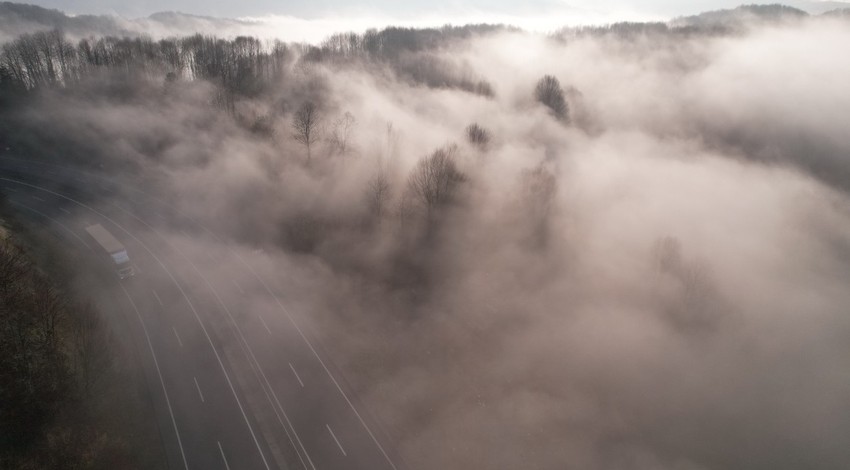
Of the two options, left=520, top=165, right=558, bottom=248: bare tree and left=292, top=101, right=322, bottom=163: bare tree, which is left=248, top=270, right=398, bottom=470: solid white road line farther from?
left=520, top=165, right=558, bottom=248: bare tree

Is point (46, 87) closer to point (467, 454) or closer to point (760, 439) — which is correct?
point (467, 454)

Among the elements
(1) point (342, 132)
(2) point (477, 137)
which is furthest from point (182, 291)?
(2) point (477, 137)

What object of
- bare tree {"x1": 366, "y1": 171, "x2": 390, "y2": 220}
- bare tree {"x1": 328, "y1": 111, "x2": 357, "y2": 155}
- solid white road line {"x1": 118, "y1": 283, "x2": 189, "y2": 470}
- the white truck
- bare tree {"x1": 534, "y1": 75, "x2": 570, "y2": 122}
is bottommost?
solid white road line {"x1": 118, "y1": 283, "x2": 189, "y2": 470}

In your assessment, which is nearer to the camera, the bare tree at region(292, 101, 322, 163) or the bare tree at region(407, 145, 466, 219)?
the bare tree at region(407, 145, 466, 219)

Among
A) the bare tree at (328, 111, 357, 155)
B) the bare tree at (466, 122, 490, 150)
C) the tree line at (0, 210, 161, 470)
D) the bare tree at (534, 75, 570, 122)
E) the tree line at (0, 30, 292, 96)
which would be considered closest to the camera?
the tree line at (0, 210, 161, 470)

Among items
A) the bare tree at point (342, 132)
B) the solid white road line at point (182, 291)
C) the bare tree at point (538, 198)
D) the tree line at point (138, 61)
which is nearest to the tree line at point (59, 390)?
the solid white road line at point (182, 291)

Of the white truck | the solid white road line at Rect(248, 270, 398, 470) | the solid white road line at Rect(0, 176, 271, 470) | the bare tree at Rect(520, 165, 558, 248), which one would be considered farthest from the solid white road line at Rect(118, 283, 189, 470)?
the bare tree at Rect(520, 165, 558, 248)

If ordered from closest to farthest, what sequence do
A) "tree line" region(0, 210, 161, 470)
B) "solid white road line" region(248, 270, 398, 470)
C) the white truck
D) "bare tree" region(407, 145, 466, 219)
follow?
"tree line" region(0, 210, 161, 470), "solid white road line" region(248, 270, 398, 470), the white truck, "bare tree" region(407, 145, 466, 219)
